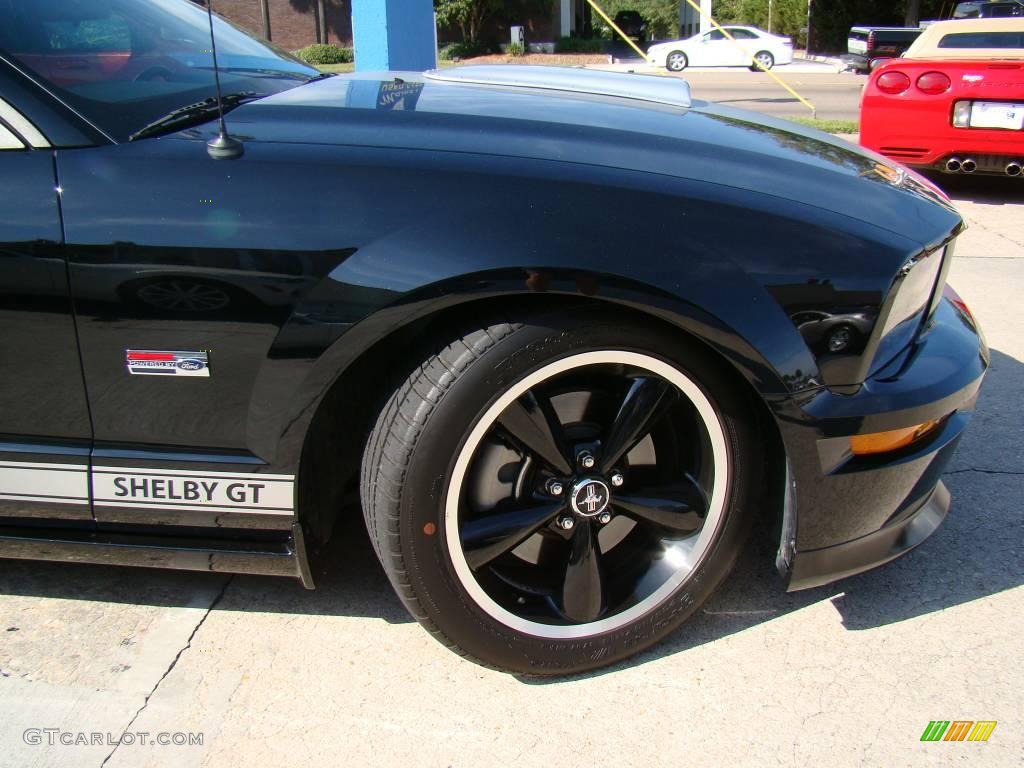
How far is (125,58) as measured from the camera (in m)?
2.25

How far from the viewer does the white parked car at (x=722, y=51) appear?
971 inches

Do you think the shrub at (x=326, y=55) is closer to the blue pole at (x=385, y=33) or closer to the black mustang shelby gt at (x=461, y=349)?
the blue pole at (x=385, y=33)

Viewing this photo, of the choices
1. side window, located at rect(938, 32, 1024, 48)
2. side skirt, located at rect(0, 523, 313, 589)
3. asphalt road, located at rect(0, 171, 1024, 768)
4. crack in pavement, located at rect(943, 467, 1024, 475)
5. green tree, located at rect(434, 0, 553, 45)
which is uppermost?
green tree, located at rect(434, 0, 553, 45)

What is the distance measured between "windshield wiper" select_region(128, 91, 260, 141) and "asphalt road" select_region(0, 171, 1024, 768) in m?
1.21

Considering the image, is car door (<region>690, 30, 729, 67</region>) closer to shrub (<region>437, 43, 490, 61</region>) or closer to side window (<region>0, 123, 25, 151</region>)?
shrub (<region>437, 43, 490, 61</region>)

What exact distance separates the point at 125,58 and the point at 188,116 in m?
0.38

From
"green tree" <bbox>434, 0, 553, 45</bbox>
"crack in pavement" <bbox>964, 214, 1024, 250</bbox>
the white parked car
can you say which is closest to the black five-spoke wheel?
"crack in pavement" <bbox>964, 214, 1024, 250</bbox>

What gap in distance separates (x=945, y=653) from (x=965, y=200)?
600 cm

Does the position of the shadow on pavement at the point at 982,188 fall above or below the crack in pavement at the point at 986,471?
above

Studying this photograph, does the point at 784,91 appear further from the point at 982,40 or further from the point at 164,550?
the point at 164,550

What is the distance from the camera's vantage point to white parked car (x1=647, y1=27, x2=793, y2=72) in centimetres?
2467

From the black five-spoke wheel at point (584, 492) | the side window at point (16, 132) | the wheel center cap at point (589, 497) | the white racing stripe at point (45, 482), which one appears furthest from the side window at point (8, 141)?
the wheel center cap at point (589, 497)

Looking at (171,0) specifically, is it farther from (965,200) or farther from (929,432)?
(965,200)

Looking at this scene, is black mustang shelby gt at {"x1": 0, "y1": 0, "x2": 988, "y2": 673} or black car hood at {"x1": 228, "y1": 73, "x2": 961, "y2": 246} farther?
black car hood at {"x1": 228, "y1": 73, "x2": 961, "y2": 246}
